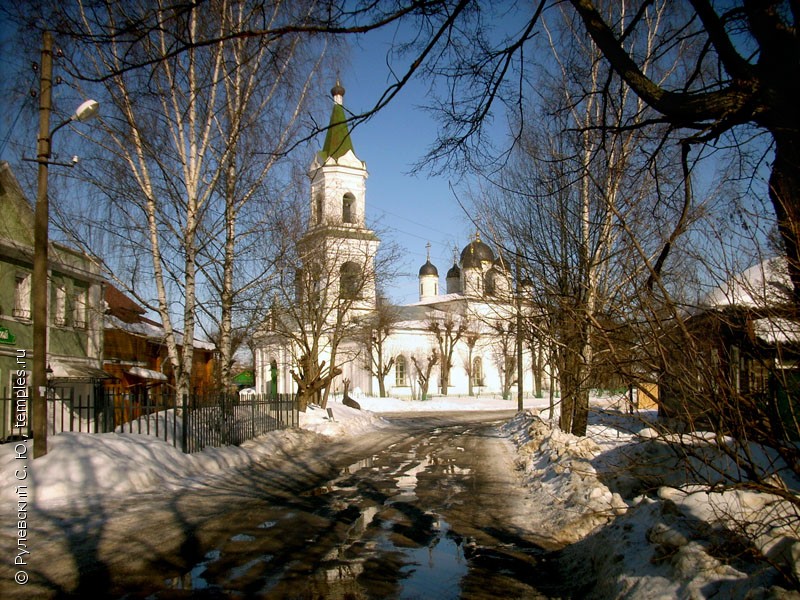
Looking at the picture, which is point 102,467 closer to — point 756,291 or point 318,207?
point 756,291

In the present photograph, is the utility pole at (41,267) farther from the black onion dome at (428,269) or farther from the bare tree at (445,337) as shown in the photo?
the black onion dome at (428,269)

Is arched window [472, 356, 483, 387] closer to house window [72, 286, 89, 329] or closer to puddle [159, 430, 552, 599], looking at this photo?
house window [72, 286, 89, 329]

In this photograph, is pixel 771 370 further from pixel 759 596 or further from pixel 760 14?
pixel 760 14

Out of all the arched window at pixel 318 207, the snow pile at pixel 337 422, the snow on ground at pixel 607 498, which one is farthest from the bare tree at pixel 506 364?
the snow on ground at pixel 607 498

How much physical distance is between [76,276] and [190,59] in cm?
1055

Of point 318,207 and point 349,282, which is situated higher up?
point 318,207

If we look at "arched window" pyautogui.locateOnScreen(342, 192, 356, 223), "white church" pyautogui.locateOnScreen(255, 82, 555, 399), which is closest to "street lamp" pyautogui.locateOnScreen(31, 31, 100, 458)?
"white church" pyautogui.locateOnScreen(255, 82, 555, 399)

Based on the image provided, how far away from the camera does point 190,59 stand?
1522cm

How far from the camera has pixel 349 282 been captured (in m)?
27.7

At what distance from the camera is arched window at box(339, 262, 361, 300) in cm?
2738

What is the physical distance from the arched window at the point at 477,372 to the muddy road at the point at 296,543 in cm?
5010

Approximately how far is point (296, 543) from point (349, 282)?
20.6 m

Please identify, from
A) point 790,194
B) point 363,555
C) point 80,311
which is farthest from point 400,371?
point 790,194

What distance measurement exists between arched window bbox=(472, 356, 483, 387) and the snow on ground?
42729 millimetres
